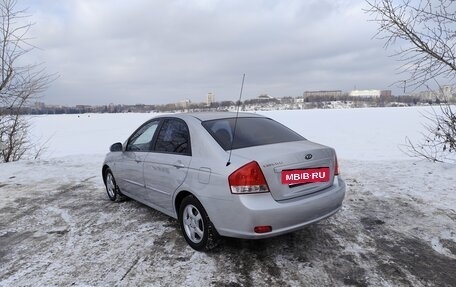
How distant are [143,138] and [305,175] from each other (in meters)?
2.57

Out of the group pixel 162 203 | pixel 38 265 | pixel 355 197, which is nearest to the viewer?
pixel 38 265

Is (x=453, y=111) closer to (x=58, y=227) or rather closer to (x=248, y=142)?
(x=248, y=142)

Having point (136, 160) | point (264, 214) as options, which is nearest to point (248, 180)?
point (264, 214)

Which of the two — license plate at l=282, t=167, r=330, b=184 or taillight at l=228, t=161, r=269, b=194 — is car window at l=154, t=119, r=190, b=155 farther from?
license plate at l=282, t=167, r=330, b=184

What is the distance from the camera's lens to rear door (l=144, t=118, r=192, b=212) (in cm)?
388

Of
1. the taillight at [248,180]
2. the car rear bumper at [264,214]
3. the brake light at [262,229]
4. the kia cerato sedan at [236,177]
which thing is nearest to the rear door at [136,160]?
the kia cerato sedan at [236,177]

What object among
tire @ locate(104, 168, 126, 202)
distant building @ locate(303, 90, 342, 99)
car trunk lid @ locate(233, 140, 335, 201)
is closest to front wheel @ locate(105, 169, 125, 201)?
tire @ locate(104, 168, 126, 202)

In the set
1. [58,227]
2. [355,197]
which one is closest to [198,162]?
[58,227]

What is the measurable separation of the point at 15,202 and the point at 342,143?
14.5 metres

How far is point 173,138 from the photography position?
424cm

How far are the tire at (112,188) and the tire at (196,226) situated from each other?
2.18 meters

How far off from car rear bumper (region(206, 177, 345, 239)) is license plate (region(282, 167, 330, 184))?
17cm

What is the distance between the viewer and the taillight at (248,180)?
317 cm

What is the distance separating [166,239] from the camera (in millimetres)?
4145
